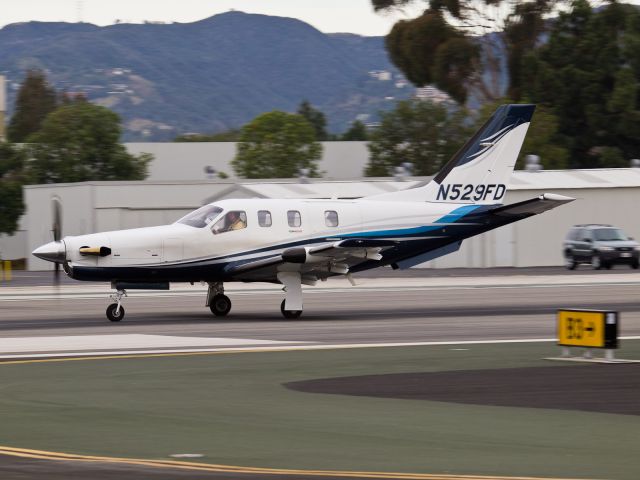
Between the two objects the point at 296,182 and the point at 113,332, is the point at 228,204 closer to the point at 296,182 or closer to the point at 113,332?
the point at 113,332

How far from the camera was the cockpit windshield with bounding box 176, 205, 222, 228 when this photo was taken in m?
27.8

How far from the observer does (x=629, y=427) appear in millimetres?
13531

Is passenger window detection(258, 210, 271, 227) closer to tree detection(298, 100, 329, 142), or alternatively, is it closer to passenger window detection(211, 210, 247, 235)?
passenger window detection(211, 210, 247, 235)

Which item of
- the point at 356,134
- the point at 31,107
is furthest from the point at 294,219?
the point at 356,134

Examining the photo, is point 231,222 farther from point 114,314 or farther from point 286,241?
point 114,314

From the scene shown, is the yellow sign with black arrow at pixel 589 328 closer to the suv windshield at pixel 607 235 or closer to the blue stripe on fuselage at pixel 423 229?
the blue stripe on fuselage at pixel 423 229

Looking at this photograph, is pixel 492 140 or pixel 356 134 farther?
pixel 356 134

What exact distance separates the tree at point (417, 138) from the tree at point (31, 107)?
2580 inches

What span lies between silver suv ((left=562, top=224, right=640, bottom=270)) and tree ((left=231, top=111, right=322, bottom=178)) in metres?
33.8

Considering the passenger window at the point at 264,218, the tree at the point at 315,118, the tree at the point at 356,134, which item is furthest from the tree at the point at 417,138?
the tree at the point at 315,118


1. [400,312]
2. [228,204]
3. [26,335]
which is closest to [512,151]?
[400,312]

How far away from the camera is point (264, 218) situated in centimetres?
2792

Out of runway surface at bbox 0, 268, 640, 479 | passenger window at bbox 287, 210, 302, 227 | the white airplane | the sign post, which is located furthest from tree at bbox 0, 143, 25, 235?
the sign post

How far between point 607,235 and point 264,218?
1058 inches
